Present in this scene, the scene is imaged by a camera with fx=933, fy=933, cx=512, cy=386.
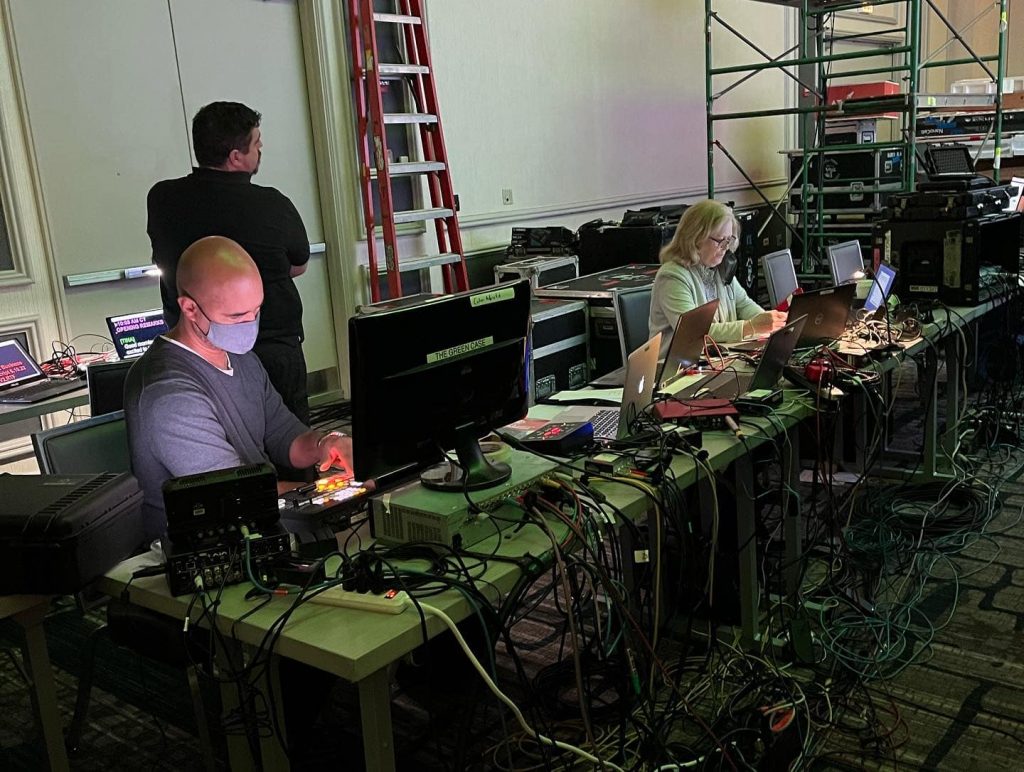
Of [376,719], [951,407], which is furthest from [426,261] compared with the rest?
[376,719]

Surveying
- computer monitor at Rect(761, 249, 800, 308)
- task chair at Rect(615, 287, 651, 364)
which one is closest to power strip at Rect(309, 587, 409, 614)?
task chair at Rect(615, 287, 651, 364)

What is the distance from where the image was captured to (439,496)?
1.64m

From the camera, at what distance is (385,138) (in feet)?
16.0

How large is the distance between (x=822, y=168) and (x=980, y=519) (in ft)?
12.3

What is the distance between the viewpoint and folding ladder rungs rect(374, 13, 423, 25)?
4.67 m

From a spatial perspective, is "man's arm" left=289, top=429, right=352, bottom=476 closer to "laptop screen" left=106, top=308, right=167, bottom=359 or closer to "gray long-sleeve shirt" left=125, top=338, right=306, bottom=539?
"gray long-sleeve shirt" left=125, top=338, right=306, bottom=539

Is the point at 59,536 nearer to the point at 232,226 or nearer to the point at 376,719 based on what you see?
the point at 376,719

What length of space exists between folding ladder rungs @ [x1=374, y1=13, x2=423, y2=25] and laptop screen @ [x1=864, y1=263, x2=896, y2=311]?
8.96 ft

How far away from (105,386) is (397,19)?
2966mm

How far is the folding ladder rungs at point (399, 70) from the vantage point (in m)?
4.70

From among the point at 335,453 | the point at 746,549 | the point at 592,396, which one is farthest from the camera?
the point at 592,396

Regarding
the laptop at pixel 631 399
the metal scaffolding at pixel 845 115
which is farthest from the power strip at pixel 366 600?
the metal scaffolding at pixel 845 115

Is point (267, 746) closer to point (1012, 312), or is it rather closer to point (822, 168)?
point (1012, 312)

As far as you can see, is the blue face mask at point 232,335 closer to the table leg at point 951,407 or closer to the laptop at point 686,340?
the laptop at point 686,340
